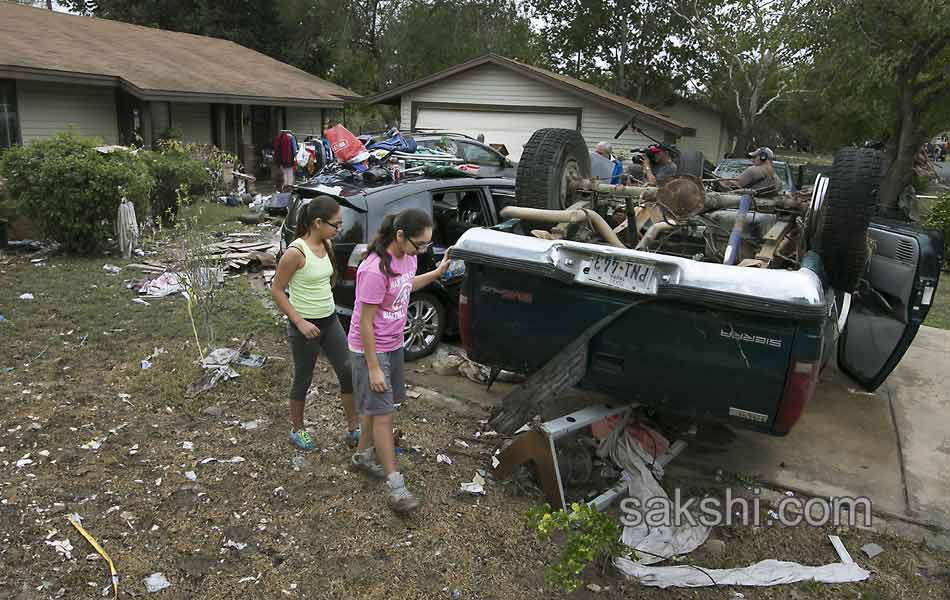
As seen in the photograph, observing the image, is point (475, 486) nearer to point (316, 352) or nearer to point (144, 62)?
point (316, 352)

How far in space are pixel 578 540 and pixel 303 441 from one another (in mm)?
1943

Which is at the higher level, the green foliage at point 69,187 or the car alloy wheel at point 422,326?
the green foliage at point 69,187

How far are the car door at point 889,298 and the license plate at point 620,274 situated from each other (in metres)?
2.44

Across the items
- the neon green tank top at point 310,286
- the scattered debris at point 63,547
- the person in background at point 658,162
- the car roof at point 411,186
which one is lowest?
the scattered debris at point 63,547

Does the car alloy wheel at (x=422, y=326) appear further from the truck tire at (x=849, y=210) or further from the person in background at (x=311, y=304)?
the truck tire at (x=849, y=210)

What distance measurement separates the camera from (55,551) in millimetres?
3215

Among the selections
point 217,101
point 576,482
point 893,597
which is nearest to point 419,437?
point 576,482

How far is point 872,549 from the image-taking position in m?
3.73

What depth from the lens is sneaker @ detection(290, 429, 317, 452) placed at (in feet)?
14.2

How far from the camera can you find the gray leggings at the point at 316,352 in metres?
4.20

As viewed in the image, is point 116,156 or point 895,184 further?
point 895,184

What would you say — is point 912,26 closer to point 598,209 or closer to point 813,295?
point 598,209

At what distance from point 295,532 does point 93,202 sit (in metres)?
6.88

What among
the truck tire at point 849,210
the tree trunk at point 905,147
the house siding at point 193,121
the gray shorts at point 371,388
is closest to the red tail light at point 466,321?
the gray shorts at point 371,388
